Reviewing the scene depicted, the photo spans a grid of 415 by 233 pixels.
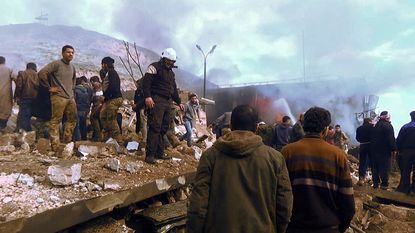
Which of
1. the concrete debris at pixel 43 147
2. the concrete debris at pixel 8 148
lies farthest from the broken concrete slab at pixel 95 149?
the concrete debris at pixel 8 148

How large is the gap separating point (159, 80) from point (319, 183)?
325 cm

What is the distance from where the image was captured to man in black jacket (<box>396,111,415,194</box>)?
7.09m

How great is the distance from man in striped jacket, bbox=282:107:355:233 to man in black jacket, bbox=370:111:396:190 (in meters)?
5.37

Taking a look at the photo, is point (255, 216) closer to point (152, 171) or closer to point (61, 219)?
point (61, 219)

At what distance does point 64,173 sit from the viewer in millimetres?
3996

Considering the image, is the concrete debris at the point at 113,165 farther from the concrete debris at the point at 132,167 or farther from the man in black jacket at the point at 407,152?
the man in black jacket at the point at 407,152

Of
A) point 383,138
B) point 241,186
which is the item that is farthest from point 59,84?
point 383,138

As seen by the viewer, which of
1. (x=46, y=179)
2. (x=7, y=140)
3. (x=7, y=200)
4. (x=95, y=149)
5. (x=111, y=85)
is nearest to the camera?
(x=7, y=200)

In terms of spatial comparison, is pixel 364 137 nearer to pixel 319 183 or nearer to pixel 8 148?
pixel 319 183

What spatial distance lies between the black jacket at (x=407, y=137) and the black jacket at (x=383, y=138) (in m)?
0.20

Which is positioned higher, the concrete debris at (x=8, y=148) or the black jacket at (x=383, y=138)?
the concrete debris at (x=8, y=148)

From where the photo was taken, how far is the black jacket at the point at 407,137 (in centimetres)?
707

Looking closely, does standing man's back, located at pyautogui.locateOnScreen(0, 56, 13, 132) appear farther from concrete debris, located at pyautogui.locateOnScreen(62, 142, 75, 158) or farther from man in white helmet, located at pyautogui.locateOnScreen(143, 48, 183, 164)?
man in white helmet, located at pyautogui.locateOnScreen(143, 48, 183, 164)

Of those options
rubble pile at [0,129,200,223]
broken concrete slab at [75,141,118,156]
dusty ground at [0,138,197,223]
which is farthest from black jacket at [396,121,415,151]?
broken concrete slab at [75,141,118,156]
